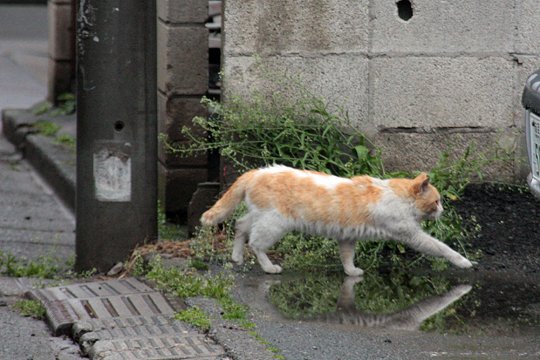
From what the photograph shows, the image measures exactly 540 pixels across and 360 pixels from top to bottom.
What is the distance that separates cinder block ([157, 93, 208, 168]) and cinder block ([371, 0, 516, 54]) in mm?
1404

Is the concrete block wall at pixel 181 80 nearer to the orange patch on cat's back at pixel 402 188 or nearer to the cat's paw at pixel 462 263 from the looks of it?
the orange patch on cat's back at pixel 402 188

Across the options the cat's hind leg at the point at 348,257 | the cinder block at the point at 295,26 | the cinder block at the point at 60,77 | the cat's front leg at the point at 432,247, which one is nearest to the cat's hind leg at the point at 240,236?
the cat's hind leg at the point at 348,257

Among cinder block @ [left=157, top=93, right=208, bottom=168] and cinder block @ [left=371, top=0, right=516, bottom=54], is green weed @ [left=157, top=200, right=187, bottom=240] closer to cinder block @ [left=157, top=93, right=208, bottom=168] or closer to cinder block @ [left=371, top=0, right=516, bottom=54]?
cinder block @ [left=157, top=93, right=208, bottom=168]

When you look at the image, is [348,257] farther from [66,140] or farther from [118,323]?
[66,140]

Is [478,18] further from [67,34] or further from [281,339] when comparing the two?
[67,34]

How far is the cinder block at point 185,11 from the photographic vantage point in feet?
26.6

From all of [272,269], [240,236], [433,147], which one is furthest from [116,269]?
[433,147]

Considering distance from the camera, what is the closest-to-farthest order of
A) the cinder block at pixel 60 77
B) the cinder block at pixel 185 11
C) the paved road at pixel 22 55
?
1. the cinder block at pixel 185 11
2. the cinder block at pixel 60 77
3. the paved road at pixel 22 55

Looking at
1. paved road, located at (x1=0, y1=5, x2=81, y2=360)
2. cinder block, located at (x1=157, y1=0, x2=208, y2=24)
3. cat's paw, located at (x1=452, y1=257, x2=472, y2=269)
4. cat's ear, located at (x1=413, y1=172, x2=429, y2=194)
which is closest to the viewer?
paved road, located at (x1=0, y1=5, x2=81, y2=360)

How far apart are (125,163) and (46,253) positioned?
1.43 m

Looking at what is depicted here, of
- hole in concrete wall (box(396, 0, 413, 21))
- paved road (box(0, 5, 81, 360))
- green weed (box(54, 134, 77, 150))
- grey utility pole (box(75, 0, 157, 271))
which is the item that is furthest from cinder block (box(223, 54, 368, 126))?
green weed (box(54, 134, 77, 150))

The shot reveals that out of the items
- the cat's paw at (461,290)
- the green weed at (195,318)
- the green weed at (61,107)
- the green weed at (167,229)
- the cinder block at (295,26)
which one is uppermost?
the cinder block at (295,26)

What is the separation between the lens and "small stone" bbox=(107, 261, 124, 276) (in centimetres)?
704

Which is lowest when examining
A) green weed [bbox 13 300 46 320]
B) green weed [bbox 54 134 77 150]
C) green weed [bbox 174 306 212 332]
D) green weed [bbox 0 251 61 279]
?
green weed [bbox 0 251 61 279]
